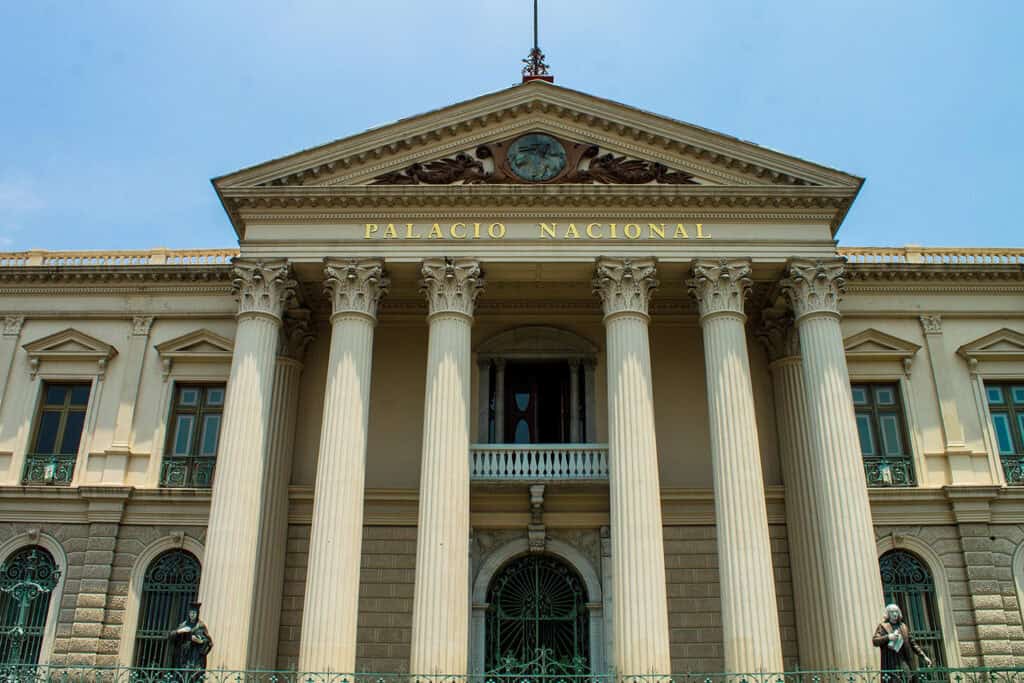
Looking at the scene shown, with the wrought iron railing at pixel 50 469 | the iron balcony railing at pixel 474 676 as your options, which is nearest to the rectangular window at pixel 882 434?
the iron balcony railing at pixel 474 676

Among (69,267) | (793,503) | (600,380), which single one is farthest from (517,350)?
(69,267)

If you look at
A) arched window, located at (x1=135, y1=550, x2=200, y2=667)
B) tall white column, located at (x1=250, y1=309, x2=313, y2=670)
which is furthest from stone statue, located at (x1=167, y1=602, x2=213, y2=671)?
arched window, located at (x1=135, y1=550, x2=200, y2=667)

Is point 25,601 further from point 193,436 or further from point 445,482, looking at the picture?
point 445,482

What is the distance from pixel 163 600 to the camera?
20984 mm

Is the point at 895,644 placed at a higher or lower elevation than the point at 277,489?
lower

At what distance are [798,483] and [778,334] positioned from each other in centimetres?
365

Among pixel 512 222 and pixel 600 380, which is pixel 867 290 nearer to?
pixel 600 380

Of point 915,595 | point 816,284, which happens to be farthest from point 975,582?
point 816,284

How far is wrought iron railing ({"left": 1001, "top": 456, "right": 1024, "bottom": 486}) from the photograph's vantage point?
21438 millimetres

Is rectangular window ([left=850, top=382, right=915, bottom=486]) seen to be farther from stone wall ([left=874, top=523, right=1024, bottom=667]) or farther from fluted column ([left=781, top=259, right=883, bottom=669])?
fluted column ([left=781, top=259, right=883, bottom=669])

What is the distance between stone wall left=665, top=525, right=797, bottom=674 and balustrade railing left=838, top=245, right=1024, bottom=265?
290 inches

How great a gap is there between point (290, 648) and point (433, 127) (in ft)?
39.1

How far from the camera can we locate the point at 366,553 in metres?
21.1

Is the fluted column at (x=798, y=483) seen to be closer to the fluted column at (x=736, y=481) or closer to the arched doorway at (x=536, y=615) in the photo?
the fluted column at (x=736, y=481)
